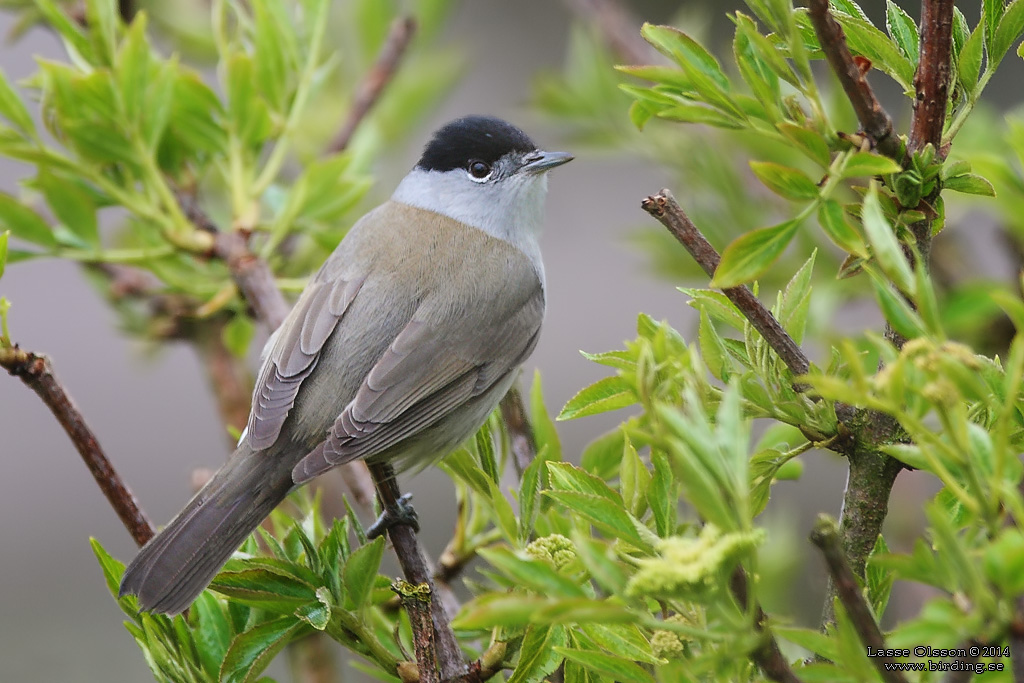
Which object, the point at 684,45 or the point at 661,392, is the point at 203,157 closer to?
the point at 684,45

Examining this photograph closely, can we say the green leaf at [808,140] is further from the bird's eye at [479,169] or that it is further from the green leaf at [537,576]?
the bird's eye at [479,169]

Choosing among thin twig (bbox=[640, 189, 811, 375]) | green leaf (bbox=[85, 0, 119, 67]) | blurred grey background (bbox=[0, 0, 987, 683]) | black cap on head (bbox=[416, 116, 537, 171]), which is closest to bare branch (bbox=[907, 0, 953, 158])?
thin twig (bbox=[640, 189, 811, 375])

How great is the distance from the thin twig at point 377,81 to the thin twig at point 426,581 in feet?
3.12


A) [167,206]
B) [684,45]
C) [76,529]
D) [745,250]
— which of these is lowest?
[76,529]

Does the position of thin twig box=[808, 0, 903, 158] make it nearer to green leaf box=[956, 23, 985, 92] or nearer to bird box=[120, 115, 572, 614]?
green leaf box=[956, 23, 985, 92]

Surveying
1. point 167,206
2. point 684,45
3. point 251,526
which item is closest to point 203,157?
point 167,206

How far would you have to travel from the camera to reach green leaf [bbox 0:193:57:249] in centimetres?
217

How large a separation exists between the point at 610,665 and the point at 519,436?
63 cm

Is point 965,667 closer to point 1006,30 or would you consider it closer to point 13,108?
point 1006,30

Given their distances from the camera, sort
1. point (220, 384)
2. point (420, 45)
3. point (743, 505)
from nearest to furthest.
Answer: point (743, 505) < point (220, 384) < point (420, 45)

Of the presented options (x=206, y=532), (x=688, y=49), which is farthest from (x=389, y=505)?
(x=688, y=49)

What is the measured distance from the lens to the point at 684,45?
4.07 feet

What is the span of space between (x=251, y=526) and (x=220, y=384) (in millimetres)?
844

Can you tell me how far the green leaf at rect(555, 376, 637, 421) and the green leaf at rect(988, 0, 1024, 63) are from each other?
59 centimetres
